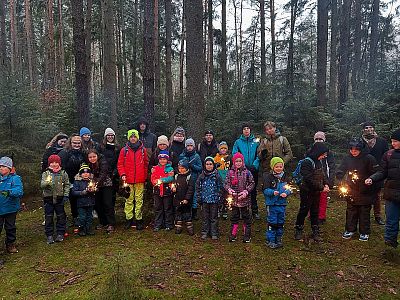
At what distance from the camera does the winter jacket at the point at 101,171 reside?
262 inches

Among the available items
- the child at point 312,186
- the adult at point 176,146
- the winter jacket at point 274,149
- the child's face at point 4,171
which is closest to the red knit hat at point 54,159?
the child's face at point 4,171

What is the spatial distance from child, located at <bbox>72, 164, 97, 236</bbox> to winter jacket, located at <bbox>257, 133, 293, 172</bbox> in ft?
11.8

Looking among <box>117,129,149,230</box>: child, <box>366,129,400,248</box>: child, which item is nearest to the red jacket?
<box>117,129,149,230</box>: child

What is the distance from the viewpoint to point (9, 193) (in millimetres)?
5711

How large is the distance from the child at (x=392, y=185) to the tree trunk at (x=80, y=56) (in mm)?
6879

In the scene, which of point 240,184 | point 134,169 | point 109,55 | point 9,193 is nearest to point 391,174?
point 240,184

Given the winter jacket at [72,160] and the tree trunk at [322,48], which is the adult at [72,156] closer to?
the winter jacket at [72,160]

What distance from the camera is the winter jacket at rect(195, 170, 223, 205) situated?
20.6ft

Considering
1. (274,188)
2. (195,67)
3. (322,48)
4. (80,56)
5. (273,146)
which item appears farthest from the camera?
(322,48)

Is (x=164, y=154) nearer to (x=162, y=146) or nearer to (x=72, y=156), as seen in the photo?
(x=162, y=146)

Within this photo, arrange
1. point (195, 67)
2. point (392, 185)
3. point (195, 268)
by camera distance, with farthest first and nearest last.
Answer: point (195, 67) → point (392, 185) → point (195, 268)

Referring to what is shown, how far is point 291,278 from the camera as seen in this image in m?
4.75

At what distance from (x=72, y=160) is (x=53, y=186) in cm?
74

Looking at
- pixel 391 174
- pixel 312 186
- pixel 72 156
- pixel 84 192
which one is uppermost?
pixel 72 156
